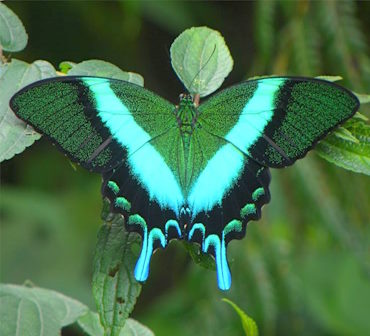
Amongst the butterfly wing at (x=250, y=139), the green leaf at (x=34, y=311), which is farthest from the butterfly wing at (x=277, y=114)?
the green leaf at (x=34, y=311)

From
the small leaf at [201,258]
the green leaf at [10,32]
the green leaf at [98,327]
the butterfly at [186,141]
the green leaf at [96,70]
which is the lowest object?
the green leaf at [98,327]

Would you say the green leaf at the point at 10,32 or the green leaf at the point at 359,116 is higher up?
the green leaf at the point at 10,32

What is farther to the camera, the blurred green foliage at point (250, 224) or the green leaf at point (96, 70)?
the blurred green foliage at point (250, 224)

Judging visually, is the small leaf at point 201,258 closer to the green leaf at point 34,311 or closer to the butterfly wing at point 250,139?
the butterfly wing at point 250,139

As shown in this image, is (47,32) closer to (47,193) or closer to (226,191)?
(47,193)

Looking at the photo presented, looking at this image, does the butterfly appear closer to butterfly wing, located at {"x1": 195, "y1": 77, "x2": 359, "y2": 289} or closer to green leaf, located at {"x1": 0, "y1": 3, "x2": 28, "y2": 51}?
butterfly wing, located at {"x1": 195, "y1": 77, "x2": 359, "y2": 289}

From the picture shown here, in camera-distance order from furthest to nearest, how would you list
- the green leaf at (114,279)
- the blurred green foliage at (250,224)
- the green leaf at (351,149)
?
the blurred green foliage at (250,224), the green leaf at (351,149), the green leaf at (114,279)
